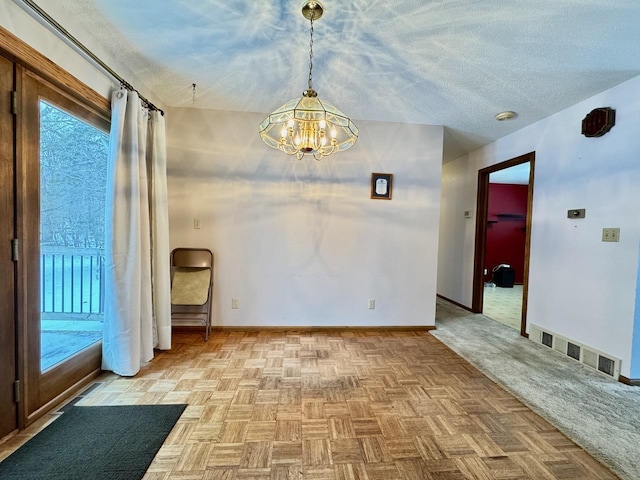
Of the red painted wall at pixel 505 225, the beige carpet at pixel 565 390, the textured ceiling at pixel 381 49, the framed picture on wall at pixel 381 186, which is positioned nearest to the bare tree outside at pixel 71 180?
the textured ceiling at pixel 381 49

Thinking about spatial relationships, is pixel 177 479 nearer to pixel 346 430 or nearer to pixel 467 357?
pixel 346 430

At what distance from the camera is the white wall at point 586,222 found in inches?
92.8

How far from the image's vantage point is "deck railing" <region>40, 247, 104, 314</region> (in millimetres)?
1811

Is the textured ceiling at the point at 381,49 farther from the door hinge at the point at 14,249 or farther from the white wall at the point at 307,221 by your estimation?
the door hinge at the point at 14,249

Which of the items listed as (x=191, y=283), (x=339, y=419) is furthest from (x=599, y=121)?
(x=191, y=283)

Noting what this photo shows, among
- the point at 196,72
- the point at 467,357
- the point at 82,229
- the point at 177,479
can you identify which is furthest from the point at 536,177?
the point at 82,229

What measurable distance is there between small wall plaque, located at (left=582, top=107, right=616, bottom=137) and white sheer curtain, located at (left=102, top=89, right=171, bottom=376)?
3.91 m

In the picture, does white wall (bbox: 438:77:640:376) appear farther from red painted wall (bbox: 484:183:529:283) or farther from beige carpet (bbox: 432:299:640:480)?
red painted wall (bbox: 484:183:529:283)

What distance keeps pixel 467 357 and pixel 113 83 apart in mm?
3857

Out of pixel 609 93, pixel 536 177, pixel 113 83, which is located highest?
pixel 609 93

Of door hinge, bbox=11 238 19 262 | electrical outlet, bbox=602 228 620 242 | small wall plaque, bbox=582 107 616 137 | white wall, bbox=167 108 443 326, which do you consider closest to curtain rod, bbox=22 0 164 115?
white wall, bbox=167 108 443 326

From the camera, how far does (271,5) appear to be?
1648 millimetres

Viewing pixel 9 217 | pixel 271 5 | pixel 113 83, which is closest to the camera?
pixel 9 217

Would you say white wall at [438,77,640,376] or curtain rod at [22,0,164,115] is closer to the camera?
curtain rod at [22,0,164,115]
